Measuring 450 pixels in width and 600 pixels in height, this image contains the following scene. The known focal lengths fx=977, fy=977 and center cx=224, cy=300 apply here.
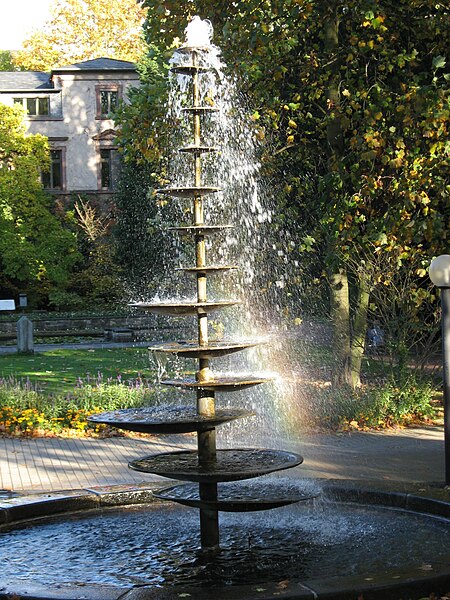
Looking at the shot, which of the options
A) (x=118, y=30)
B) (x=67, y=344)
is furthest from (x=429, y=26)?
(x=118, y=30)

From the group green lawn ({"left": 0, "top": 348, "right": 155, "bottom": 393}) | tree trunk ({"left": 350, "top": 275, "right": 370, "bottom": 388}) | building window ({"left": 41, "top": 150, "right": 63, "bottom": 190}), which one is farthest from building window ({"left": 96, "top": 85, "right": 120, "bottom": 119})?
tree trunk ({"left": 350, "top": 275, "right": 370, "bottom": 388})

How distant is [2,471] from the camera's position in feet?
33.1

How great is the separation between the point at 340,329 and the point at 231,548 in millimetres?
8905

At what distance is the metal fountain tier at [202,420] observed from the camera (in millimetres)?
5980

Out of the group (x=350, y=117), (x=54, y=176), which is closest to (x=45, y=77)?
(x=54, y=176)

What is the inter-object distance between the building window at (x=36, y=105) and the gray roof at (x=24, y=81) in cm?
60

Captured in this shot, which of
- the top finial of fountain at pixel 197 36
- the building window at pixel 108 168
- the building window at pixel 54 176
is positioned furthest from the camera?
the building window at pixel 108 168

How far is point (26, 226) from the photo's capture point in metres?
43.3

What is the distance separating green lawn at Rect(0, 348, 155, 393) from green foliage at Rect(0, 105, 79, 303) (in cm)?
1494

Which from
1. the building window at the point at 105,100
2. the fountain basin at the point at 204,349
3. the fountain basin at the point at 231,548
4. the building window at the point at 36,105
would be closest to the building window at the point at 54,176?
the building window at the point at 36,105

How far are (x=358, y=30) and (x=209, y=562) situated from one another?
11110 millimetres

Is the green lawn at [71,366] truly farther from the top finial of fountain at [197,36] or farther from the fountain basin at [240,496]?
the top finial of fountain at [197,36]

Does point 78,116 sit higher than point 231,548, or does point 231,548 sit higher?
point 78,116

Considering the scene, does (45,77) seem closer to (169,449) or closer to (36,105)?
(36,105)
